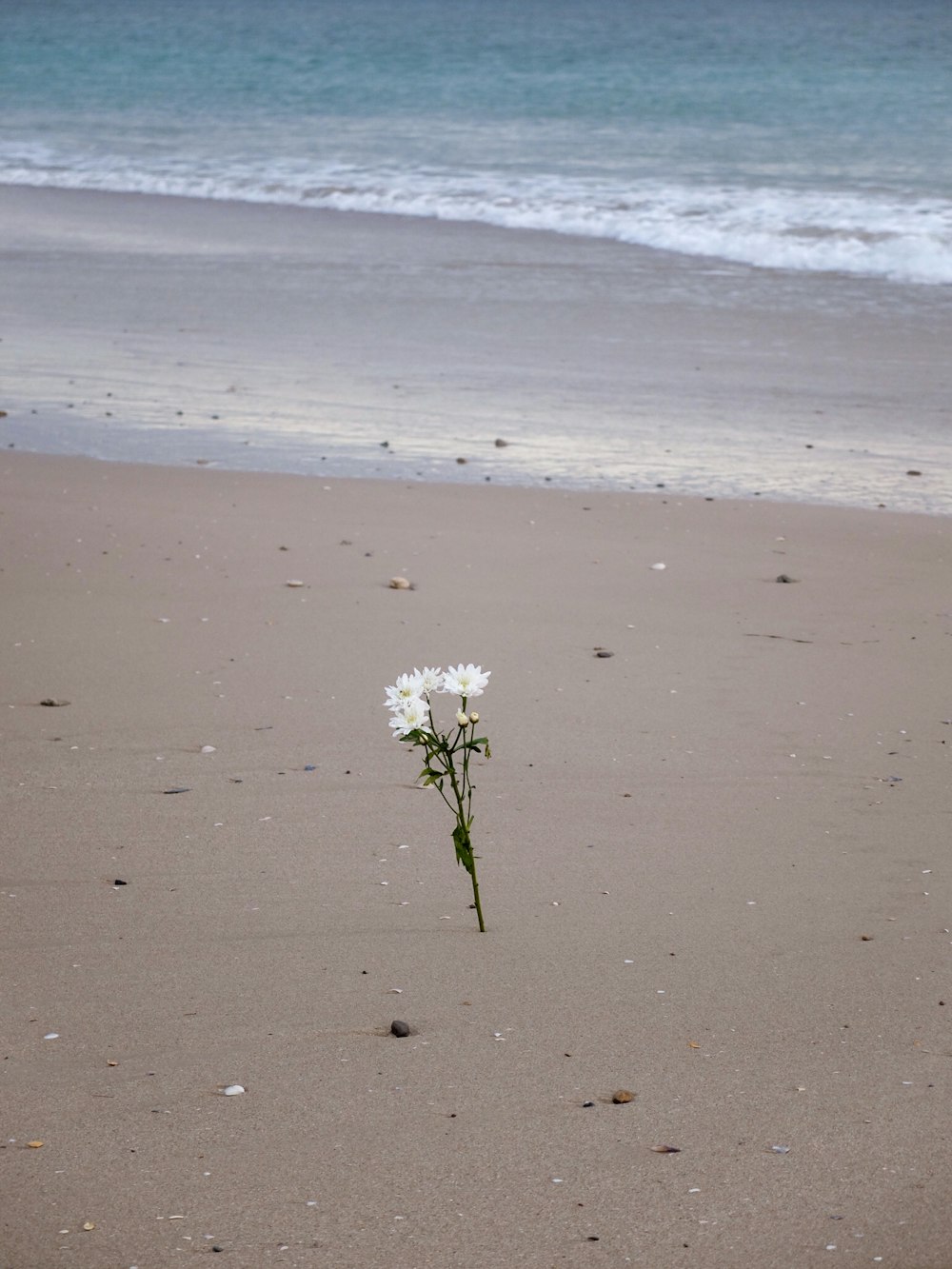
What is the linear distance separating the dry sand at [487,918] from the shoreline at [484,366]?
1.78 metres

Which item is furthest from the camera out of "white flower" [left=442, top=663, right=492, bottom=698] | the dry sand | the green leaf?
the green leaf

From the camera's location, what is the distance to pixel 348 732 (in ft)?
13.6

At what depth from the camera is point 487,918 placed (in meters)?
3.16

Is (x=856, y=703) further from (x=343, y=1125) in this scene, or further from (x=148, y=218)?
(x=148, y=218)

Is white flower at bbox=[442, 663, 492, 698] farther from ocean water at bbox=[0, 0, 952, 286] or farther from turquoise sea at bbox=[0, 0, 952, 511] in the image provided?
ocean water at bbox=[0, 0, 952, 286]

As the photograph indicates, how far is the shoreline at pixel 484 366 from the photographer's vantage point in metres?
7.44

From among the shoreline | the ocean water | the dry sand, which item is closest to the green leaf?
the dry sand

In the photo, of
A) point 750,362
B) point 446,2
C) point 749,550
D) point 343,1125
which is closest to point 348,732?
point 343,1125

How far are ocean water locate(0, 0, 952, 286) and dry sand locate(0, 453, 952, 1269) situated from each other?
976cm

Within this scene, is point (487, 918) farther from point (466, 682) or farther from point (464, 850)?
point (466, 682)

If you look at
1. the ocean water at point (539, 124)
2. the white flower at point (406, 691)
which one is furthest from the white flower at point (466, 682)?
the ocean water at point (539, 124)

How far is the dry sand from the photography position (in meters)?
2.26

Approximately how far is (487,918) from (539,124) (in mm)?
26042

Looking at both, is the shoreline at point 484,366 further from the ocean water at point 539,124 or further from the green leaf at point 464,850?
the green leaf at point 464,850
